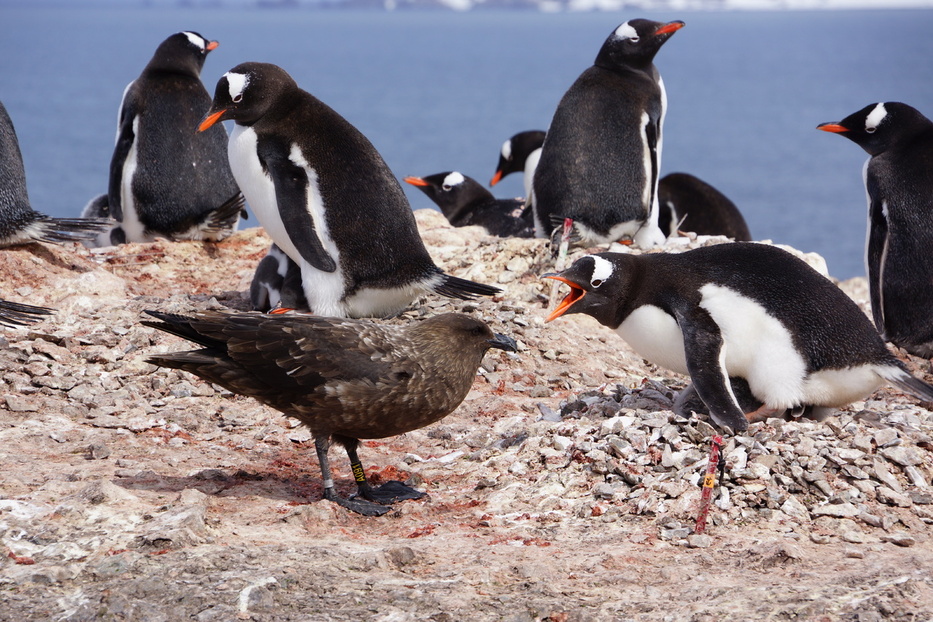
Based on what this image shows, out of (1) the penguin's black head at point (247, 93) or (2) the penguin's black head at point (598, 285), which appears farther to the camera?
(1) the penguin's black head at point (247, 93)

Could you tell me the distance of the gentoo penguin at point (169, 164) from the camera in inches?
316

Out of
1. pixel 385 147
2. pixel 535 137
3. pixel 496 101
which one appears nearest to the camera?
pixel 535 137

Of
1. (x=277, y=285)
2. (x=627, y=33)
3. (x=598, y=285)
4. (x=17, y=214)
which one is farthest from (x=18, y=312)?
(x=627, y=33)

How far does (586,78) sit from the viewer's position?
798 cm

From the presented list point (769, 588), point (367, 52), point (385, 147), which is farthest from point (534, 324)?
point (367, 52)

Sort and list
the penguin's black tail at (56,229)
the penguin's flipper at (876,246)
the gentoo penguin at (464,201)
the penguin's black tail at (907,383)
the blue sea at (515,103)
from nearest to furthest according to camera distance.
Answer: the penguin's black tail at (907,383) → the penguin's flipper at (876,246) → the penguin's black tail at (56,229) → the gentoo penguin at (464,201) → the blue sea at (515,103)

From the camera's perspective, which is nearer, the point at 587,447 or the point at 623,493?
the point at 623,493

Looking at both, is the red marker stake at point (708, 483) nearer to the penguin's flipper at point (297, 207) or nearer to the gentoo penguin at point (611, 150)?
the penguin's flipper at point (297, 207)

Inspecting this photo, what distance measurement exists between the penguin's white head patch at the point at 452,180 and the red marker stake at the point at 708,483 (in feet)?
20.0

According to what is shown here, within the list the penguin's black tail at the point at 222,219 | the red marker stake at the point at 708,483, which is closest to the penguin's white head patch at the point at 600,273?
the red marker stake at the point at 708,483

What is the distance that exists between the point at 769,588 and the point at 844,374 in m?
1.63

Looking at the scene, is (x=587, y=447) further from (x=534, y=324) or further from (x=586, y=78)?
(x=586, y=78)

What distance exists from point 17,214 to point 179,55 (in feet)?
6.50

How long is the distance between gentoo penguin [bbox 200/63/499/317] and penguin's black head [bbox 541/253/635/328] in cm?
131
